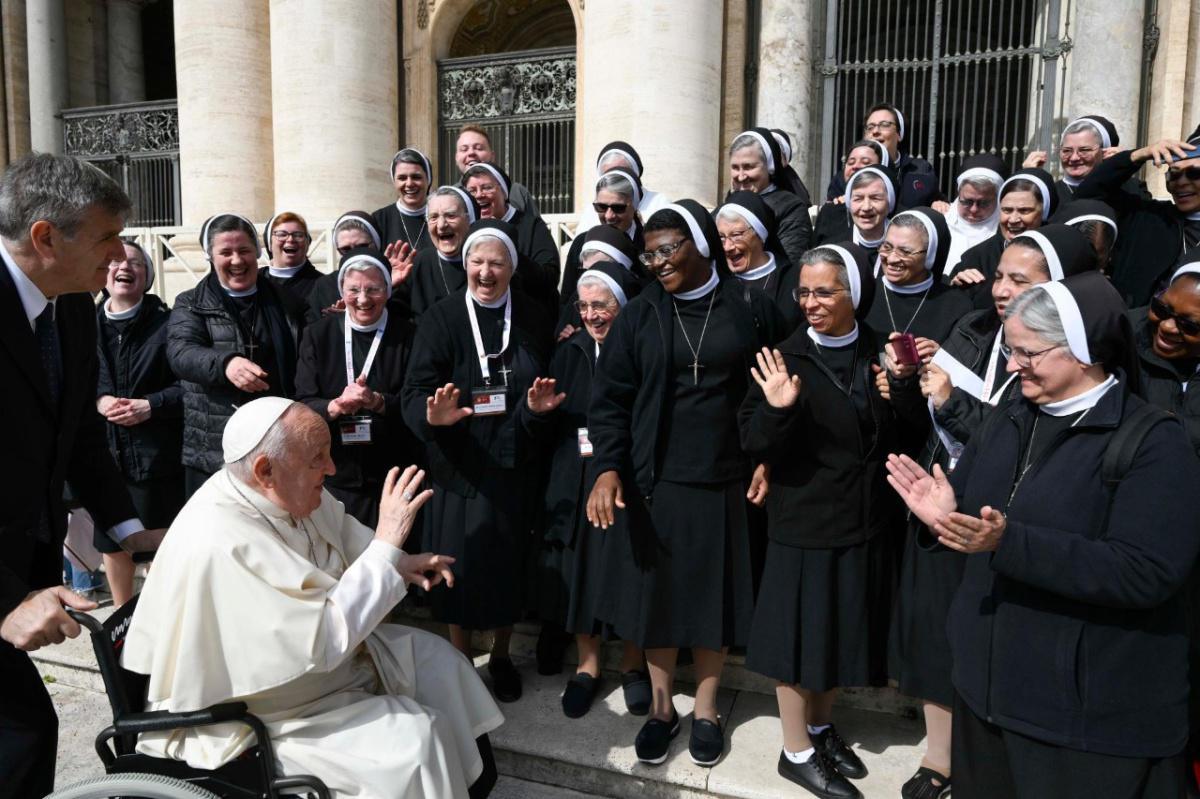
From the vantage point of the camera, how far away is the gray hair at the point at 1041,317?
231 centimetres

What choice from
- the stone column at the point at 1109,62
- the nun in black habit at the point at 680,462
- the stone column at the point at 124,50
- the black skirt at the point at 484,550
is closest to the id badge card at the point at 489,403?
the black skirt at the point at 484,550

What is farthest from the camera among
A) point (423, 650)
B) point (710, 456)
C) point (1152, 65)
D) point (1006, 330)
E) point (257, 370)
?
point (1152, 65)

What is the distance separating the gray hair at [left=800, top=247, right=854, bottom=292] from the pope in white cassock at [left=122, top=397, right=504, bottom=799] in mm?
1735

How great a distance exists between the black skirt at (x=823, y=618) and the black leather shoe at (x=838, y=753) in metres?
0.32

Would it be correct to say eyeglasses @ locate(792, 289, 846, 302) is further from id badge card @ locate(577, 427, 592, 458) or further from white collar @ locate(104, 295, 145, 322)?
white collar @ locate(104, 295, 145, 322)

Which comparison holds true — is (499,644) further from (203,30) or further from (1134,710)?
(203,30)

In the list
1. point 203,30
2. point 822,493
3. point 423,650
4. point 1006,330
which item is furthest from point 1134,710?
point 203,30

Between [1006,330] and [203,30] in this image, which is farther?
[203,30]

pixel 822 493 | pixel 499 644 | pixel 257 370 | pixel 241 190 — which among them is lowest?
pixel 499 644

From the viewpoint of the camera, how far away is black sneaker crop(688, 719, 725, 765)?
3.55 metres

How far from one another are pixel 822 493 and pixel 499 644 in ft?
5.85

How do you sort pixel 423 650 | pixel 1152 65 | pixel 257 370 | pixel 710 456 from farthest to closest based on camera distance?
pixel 1152 65, pixel 257 370, pixel 710 456, pixel 423 650

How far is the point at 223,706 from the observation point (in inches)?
97.8

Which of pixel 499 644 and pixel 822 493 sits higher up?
pixel 822 493
